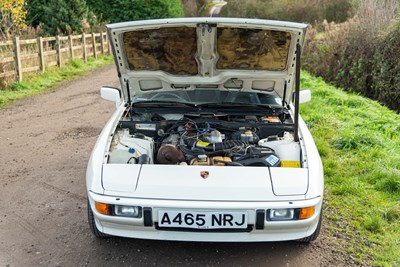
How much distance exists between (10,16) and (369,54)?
1291 cm

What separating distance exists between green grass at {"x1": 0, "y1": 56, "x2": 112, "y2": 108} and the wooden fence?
0.23 meters

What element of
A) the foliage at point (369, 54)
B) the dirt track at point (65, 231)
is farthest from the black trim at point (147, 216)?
the foliage at point (369, 54)

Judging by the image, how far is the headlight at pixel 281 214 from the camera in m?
2.74

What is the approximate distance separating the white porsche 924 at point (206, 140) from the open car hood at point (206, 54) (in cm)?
1

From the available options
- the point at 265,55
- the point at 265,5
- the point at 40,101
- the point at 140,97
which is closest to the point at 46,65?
the point at 40,101

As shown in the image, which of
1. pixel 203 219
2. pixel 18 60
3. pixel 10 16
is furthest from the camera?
pixel 10 16

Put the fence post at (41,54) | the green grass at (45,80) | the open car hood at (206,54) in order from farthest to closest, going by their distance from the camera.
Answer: the fence post at (41,54), the green grass at (45,80), the open car hood at (206,54)

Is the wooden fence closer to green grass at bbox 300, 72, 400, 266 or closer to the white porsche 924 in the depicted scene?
the white porsche 924

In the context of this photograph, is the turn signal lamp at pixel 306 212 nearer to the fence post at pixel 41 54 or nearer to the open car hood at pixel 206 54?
the open car hood at pixel 206 54

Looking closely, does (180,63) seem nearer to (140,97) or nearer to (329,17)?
(140,97)

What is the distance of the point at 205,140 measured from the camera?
12.1 ft

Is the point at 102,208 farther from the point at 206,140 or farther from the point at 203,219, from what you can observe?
the point at 206,140

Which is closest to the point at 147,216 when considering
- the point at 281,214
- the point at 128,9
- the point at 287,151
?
the point at 281,214

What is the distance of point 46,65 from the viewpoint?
12930 millimetres
